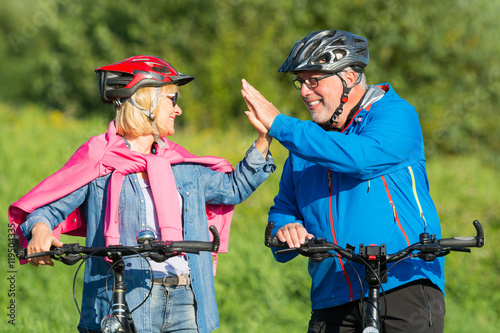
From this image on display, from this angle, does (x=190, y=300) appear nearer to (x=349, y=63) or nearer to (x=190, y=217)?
(x=190, y=217)

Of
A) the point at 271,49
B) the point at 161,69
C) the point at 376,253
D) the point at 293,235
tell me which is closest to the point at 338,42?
the point at 161,69

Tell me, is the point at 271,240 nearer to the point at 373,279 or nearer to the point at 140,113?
the point at 373,279

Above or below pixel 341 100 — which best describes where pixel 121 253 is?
below

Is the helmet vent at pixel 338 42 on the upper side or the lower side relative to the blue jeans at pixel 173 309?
upper

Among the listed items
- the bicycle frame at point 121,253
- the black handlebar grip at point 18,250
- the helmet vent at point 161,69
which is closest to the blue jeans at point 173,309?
the bicycle frame at point 121,253

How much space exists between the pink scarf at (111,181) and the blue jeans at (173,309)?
32 cm

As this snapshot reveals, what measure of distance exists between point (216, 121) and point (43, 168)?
10.1 metres

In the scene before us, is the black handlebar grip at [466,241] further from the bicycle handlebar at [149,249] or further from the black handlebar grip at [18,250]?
the black handlebar grip at [18,250]

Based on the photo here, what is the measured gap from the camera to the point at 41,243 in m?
3.91

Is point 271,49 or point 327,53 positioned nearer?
point 327,53

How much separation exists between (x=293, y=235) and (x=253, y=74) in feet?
62.1

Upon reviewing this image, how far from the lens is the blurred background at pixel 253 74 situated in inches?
580

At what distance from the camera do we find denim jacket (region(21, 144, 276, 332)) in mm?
4238

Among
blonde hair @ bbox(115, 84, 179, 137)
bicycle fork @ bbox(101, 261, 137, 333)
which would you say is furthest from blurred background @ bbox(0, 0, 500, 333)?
bicycle fork @ bbox(101, 261, 137, 333)
